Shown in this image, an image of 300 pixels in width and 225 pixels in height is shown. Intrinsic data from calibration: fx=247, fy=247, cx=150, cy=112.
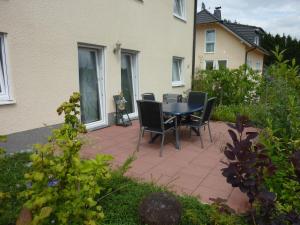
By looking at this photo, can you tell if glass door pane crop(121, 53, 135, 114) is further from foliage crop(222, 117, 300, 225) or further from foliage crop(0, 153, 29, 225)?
foliage crop(222, 117, 300, 225)

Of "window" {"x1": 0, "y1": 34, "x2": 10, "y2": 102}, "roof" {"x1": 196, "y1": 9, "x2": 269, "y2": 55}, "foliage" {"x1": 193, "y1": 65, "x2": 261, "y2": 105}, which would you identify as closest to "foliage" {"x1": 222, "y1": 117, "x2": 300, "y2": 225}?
"window" {"x1": 0, "y1": 34, "x2": 10, "y2": 102}

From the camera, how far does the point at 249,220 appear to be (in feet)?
7.69

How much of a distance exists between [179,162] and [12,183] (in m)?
2.45

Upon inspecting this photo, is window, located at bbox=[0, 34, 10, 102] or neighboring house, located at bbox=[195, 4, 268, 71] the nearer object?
window, located at bbox=[0, 34, 10, 102]

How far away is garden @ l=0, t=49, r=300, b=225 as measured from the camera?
1.47 metres

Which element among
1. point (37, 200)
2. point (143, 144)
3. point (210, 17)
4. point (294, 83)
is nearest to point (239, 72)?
point (294, 83)

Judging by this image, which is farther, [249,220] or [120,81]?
[120,81]

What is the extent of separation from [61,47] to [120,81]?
2.08 metres

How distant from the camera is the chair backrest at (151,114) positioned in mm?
4250

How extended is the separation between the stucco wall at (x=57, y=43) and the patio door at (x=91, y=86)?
21 centimetres

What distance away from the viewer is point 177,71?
10352 millimetres

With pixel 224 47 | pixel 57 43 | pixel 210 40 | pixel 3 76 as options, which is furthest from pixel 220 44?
pixel 3 76

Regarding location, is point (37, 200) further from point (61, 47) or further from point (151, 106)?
point (61, 47)

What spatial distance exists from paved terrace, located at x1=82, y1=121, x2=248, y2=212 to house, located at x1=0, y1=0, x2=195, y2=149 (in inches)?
43.5
